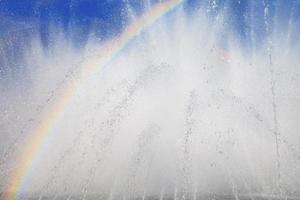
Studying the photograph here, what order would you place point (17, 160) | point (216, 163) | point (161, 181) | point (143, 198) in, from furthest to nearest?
point (17, 160), point (216, 163), point (161, 181), point (143, 198)

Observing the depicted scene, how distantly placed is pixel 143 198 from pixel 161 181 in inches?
199

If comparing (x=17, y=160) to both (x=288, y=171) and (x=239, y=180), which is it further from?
(x=288, y=171)

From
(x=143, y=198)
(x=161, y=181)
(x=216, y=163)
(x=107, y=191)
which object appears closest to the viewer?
(x=143, y=198)

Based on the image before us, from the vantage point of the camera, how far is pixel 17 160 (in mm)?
52469

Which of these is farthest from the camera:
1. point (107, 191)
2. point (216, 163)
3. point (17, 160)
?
point (17, 160)

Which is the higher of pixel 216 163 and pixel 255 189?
pixel 216 163

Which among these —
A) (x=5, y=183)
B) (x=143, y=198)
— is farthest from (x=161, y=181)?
(x=5, y=183)

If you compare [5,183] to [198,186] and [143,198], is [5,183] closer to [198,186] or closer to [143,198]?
[143,198]

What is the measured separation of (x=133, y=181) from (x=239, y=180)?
31.4 feet

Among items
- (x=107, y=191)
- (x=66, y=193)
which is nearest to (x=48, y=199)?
(x=66, y=193)

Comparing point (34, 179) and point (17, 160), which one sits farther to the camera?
point (17, 160)

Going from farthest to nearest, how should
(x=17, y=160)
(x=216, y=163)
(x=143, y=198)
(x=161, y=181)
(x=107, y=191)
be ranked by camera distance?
1. (x=17, y=160)
2. (x=216, y=163)
3. (x=161, y=181)
4. (x=107, y=191)
5. (x=143, y=198)

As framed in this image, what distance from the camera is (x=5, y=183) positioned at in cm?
4384

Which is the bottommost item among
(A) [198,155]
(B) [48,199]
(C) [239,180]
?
(B) [48,199]
